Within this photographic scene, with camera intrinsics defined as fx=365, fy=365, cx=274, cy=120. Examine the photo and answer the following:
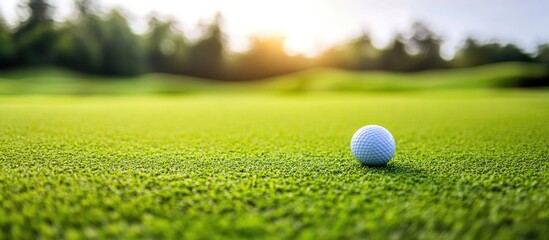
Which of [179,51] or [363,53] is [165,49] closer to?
[179,51]

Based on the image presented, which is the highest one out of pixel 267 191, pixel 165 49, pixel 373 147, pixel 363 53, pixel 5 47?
pixel 165 49

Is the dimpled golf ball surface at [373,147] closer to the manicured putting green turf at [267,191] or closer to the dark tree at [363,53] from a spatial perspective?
the manicured putting green turf at [267,191]

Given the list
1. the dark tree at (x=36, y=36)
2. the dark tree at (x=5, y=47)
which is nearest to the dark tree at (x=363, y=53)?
the dark tree at (x=36, y=36)

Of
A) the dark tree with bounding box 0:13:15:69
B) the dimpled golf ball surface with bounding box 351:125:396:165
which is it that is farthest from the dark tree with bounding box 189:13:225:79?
the dimpled golf ball surface with bounding box 351:125:396:165

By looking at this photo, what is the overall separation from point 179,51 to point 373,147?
3514 centimetres

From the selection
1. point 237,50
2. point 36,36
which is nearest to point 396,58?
point 237,50

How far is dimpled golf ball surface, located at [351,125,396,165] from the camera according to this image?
6.53ft

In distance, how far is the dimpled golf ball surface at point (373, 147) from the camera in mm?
1991

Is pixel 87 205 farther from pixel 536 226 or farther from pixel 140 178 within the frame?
pixel 536 226

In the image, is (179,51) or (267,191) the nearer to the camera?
(267,191)

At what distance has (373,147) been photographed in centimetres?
198

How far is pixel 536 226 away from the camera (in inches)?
46.6

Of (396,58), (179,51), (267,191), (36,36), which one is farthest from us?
(396,58)

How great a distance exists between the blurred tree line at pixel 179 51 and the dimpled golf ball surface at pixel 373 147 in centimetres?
2856
